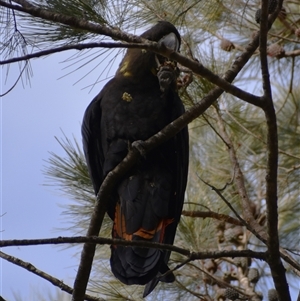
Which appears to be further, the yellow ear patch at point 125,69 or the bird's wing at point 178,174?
the yellow ear patch at point 125,69

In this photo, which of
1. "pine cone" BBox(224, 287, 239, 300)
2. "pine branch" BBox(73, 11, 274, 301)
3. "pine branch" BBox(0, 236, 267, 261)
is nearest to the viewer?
"pine branch" BBox(0, 236, 267, 261)

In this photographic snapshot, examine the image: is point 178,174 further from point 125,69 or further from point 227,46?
point 227,46

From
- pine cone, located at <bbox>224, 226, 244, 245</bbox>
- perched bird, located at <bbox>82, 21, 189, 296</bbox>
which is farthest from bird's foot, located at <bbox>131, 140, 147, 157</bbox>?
pine cone, located at <bbox>224, 226, 244, 245</bbox>

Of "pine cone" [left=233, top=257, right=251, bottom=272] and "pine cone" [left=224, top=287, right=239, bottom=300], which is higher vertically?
"pine cone" [left=233, top=257, right=251, bottom=272]

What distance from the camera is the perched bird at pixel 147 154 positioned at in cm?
227

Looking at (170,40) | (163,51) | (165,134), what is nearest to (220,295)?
(170,40)

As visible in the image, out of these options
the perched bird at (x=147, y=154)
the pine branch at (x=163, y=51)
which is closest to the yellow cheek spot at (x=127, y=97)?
the perched bird at (x=147, y=154)

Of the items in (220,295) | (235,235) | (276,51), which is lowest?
(220,295)

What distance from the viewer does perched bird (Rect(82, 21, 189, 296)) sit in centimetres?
227

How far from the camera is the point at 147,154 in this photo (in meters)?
2.33

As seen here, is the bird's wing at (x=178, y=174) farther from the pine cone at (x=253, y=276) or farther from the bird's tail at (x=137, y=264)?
the pine cone at (x=253, y=276)

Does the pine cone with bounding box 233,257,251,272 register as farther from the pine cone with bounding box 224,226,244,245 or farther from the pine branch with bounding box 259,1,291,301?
the pine branch with bounding box 259,1,291,301

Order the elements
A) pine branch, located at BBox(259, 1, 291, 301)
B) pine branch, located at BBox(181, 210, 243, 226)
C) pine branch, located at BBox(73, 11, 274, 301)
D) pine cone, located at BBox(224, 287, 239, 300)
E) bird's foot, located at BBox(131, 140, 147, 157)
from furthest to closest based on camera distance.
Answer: pine branch, located at BBox(181, 210, 243, 226) → pine cone, located at BBox(224, 287, 239, 300) → bird's foot, located at BBox(131, 140, 147, 157) → pine branch, located at BBox(73, 11, 274, 301) → pine branch, located at BBox(259, 1, 291, 301)

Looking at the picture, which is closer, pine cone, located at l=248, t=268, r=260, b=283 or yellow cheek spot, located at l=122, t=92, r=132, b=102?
yellow cheek spot, located at l=122, t=92, r=132, b=102
